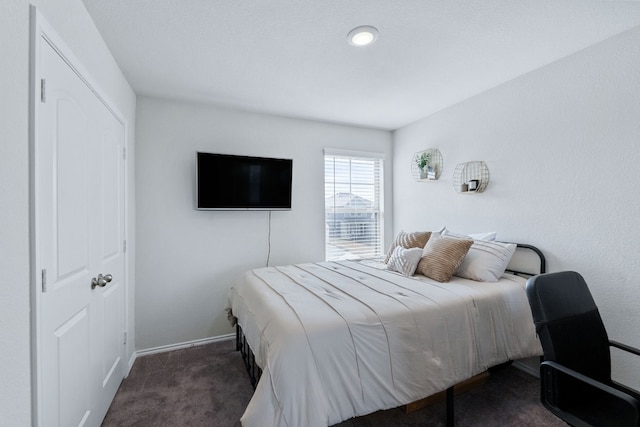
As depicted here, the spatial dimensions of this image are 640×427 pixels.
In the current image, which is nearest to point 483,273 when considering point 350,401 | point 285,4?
point 350,401

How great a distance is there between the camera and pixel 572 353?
145 centimetres

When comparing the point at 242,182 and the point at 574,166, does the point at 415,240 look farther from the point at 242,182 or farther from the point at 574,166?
the point at 242,182

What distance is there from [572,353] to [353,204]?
286cm

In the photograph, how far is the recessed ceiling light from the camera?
6.25 feet

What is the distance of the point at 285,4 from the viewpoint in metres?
1.70

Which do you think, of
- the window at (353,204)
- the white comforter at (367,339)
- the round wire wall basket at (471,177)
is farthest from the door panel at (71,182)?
the round wire wall basket at (471,177)

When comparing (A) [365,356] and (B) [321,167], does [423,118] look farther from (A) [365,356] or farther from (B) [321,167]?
(A) [365,356]

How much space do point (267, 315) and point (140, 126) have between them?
2.45 metres

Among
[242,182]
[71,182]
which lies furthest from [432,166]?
[71,182]

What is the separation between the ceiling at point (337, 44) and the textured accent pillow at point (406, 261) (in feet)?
5.21

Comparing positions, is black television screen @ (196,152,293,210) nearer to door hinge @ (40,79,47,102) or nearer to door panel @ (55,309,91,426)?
door panel @ (55,309,91,426)

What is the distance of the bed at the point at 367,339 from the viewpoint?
55.6 inches

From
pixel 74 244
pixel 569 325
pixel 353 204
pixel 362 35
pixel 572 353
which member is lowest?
pixel 572 353

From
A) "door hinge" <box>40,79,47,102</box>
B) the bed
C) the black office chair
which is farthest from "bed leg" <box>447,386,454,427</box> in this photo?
"door hinge" <box>40,79,47,102</box>
